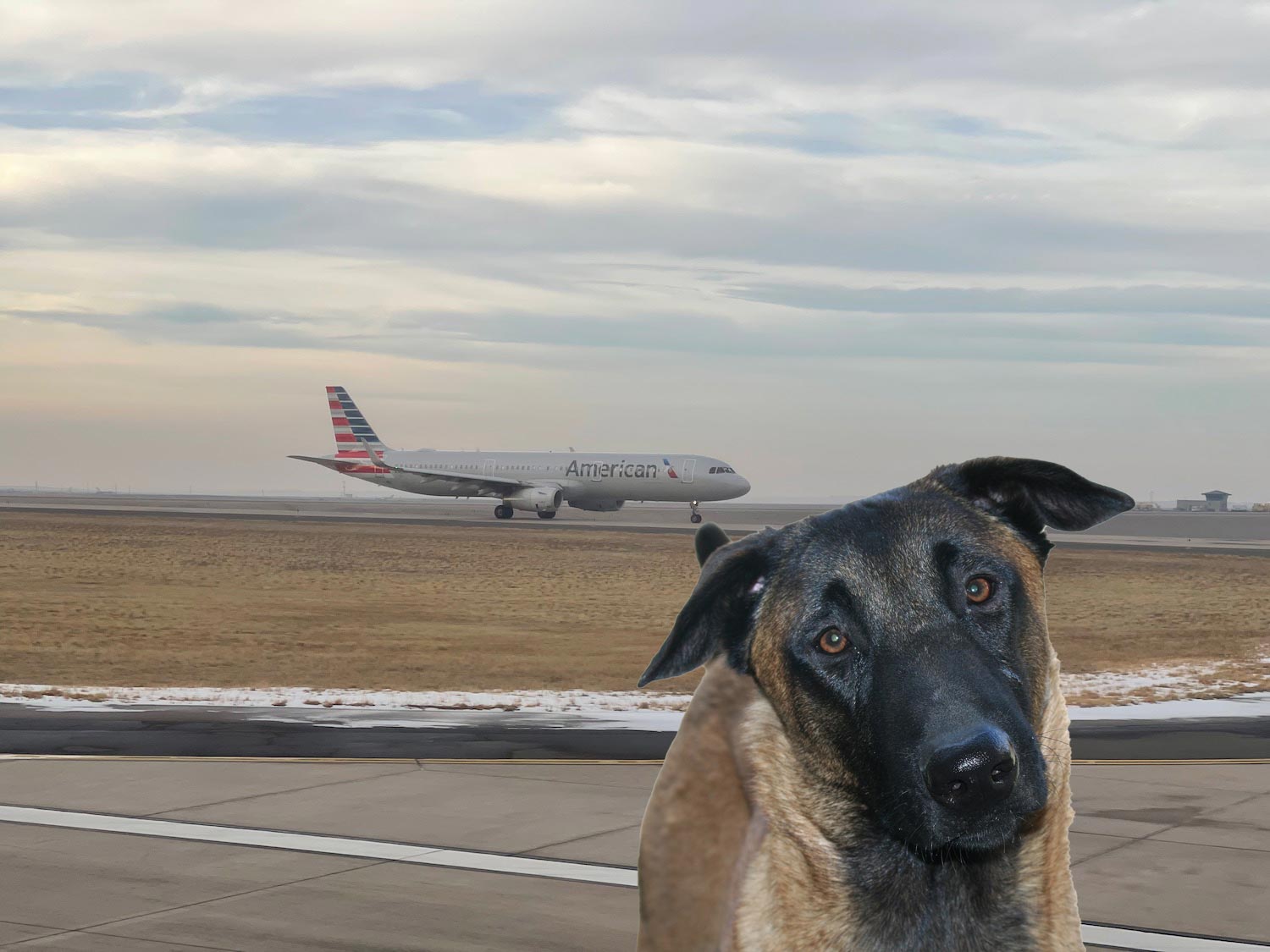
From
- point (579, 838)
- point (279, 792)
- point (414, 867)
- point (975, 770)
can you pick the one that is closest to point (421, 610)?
point (279, 792)

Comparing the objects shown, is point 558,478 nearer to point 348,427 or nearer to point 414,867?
point 348,427

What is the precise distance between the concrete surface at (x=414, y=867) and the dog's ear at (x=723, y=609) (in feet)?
14.4

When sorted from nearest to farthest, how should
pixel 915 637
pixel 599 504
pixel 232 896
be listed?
1. pixel 915 637
2. pixel 232 896
3. pixel 599 504

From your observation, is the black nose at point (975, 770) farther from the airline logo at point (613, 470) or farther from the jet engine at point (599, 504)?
the jet engine at point (599, 504)

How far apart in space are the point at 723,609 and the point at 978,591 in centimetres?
56

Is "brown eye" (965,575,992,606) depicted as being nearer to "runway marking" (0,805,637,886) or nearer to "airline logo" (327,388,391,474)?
"runway marking" (0,805,637,886)

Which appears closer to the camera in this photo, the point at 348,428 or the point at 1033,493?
the point at 1033,493

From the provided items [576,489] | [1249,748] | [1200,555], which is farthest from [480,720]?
[576,489]

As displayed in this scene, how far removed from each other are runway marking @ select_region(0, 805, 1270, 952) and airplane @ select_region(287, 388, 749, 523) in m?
60.4

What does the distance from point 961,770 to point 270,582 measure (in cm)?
3614

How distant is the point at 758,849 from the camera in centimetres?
304

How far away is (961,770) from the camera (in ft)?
8.50

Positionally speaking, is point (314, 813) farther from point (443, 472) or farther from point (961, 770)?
point (443, 472)

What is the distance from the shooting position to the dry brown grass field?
21438 millimetres
